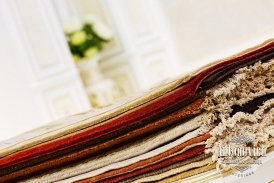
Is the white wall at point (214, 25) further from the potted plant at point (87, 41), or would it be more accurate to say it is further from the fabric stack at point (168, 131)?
the fabric stack at point (168, 131)

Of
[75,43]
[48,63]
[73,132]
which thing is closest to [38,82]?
[48,63]

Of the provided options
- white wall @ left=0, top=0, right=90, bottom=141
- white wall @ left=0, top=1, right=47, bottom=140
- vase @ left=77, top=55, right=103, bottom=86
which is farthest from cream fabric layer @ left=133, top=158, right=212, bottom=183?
vase @ left=77, top=55, right=103, bottom=86

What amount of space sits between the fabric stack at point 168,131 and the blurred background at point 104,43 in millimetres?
1546

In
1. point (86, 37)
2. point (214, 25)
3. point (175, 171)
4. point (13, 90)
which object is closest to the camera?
point (175, 171)

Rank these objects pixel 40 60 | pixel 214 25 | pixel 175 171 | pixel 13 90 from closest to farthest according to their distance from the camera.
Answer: pixel 175 171, pixel 13 90, pixel 40 60, pixel 214 25

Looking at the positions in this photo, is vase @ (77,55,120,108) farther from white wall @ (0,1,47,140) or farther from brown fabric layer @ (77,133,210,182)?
brown fabric layer @ (77,133,210,182)

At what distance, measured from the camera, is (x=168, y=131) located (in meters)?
0.58

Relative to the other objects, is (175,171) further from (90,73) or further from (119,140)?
(90,73)

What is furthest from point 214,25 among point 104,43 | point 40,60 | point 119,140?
point 119,140

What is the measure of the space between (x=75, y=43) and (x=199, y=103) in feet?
8.13

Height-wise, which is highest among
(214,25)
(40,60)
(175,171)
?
(40,60)

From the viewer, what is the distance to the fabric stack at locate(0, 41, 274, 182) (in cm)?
54

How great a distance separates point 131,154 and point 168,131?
6 centimetres

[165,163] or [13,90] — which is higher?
[13,90]
